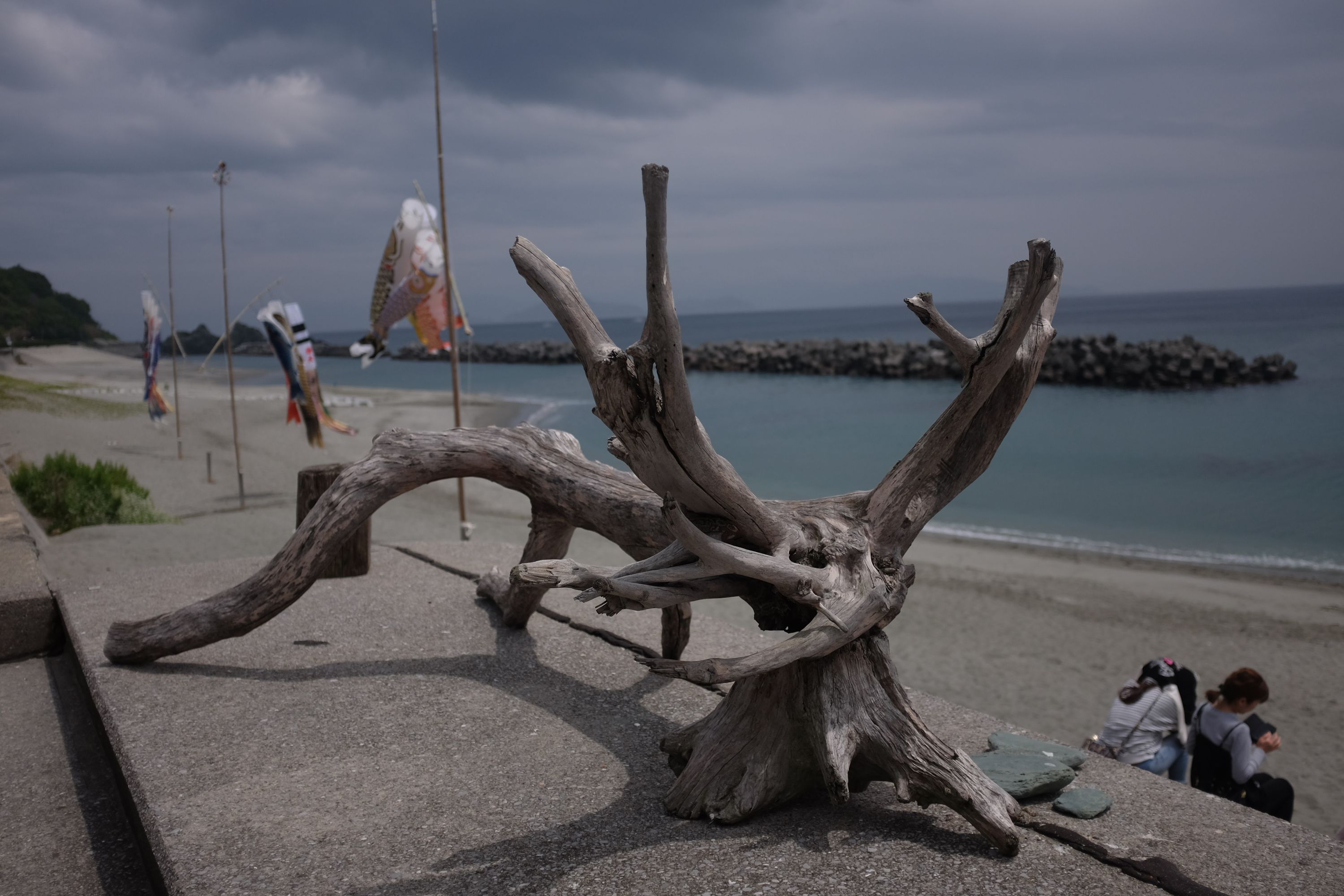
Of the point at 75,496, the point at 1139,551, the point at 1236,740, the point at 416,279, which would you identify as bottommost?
the point at 1139,551

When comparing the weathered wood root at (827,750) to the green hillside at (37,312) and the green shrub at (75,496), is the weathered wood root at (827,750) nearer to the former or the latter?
the green shrub at (75,496)

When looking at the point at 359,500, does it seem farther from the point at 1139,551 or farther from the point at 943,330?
the point at 1139,551

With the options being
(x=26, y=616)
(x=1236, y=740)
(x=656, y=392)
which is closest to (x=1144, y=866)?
(x=1236, y=740)

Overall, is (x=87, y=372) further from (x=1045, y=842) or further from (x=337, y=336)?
(x=337, y=336)

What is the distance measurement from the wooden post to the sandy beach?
75.9 inches

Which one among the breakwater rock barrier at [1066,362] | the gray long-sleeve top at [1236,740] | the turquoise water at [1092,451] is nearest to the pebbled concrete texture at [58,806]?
the gray long-sleeve top at [1236,740]

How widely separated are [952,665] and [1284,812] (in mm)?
3315

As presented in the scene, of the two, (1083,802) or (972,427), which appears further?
(972,427)

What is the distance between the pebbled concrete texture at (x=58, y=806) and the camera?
2.87m

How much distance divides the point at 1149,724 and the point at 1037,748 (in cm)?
133

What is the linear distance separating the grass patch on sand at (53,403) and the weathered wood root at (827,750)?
→ 15416 mm

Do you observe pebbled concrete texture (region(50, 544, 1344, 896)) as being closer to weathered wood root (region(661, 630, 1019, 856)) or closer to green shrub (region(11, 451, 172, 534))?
weathered wood root (region(661, 630, 1019, 856))

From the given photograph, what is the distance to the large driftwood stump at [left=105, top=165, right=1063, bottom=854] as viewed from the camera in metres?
2.49

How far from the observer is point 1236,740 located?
3863 mm
